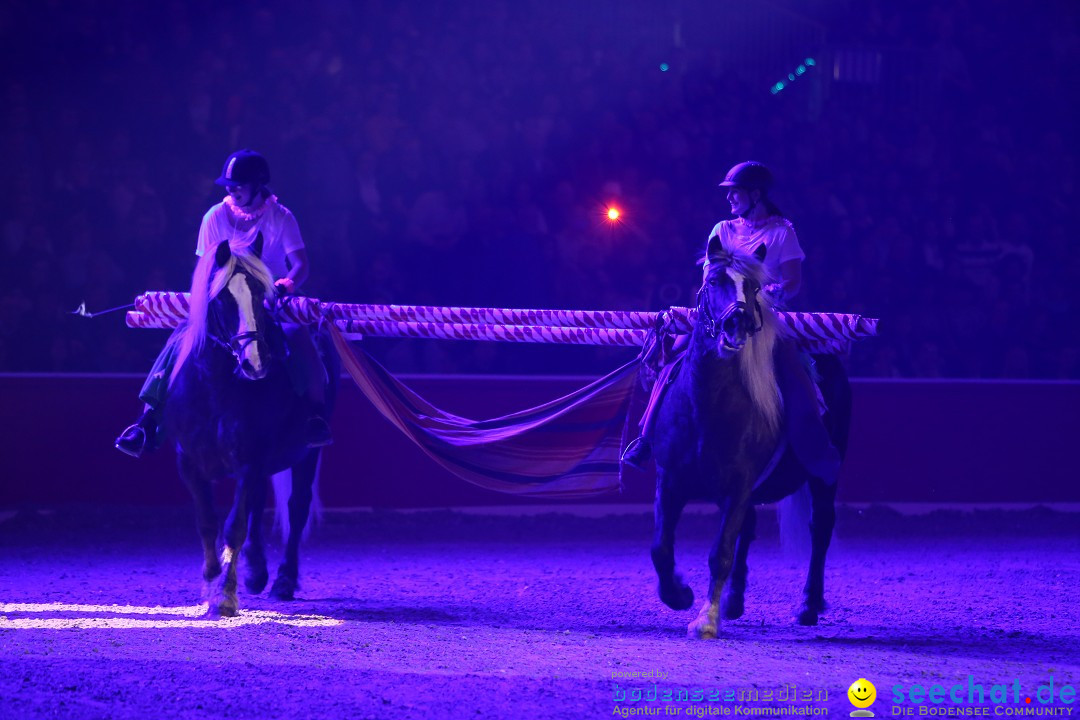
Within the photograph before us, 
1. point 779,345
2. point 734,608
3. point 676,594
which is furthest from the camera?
point 734,608

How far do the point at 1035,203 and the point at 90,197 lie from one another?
10016 millimetres

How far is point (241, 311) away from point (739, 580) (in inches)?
106

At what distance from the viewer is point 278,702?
3691mm

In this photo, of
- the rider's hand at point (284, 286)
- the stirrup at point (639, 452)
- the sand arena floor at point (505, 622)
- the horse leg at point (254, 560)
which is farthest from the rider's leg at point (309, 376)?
the stirrup at point (639, 452)

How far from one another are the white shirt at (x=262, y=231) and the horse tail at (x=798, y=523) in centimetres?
291

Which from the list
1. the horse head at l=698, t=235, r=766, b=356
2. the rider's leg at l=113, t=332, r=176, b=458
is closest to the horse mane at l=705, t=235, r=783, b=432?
the horse head at l=698, t=235, r=766, b=356

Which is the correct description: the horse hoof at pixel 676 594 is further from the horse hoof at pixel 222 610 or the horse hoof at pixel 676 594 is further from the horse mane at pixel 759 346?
the horse hoof at pixel 222 610

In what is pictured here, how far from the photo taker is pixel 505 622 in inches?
212

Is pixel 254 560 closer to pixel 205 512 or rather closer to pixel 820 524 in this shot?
pixel 205 512

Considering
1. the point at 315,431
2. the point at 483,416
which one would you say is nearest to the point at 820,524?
the point at 315,431

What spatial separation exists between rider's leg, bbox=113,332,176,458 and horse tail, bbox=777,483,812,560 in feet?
10.3

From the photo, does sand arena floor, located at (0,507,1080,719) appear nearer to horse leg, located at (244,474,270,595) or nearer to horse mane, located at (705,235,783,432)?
horse leg, located at (244,474,270,595)

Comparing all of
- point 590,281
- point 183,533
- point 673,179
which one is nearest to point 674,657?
point 183,533

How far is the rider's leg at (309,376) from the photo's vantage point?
556 centimetres
